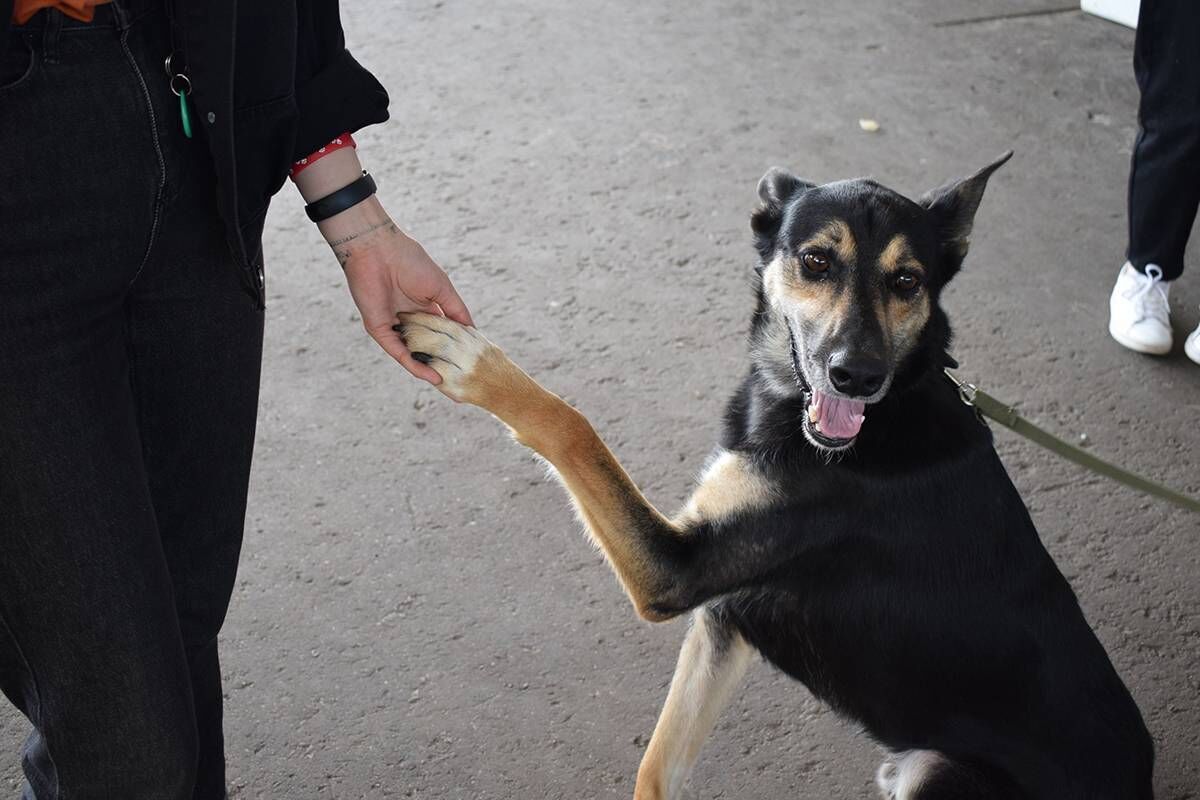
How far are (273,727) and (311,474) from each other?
2.65 ft

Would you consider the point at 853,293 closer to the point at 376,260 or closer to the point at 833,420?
the point at 833,420

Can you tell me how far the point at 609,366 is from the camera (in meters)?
3.46

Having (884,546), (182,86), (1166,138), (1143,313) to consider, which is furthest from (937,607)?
(1166,138)

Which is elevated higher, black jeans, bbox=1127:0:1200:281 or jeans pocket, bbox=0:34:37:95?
jeans pocket, bbox=0:34:37:95

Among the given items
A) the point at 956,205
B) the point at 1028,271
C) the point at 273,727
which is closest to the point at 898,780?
the point at 956,205

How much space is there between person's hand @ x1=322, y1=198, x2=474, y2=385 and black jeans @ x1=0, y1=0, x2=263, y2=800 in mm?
218

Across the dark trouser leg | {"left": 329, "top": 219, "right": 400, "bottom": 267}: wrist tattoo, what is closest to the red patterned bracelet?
{"left": 329, "top": 219, "right": 400, "bottom": 267}: wrist tattoo

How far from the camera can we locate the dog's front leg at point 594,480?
1.93 m

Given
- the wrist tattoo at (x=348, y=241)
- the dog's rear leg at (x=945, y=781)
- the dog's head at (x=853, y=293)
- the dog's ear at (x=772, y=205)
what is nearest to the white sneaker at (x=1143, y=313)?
the dog's head at (x=853, y=293)

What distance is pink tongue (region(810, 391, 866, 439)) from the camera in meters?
1.97

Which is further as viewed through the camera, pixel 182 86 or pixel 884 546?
pixel 884 546

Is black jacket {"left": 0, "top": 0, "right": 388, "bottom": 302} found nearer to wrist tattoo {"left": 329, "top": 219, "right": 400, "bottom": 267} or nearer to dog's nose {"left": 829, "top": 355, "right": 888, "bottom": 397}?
wrist tattoo {"left": 329, "top": 219, "right": 400, "bottom": 267}

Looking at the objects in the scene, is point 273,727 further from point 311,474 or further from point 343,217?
point 343,217

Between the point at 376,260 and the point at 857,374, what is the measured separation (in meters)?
0.79
